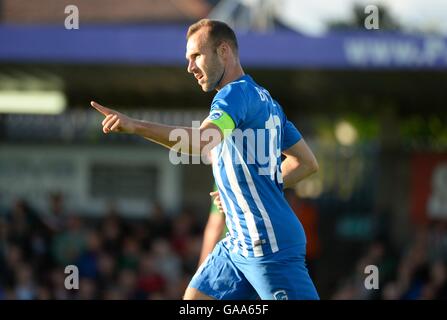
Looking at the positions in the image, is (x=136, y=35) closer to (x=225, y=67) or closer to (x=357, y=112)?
(x=357, y=112)

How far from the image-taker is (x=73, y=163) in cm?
1694

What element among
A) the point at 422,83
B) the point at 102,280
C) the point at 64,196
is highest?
the point at 422,83

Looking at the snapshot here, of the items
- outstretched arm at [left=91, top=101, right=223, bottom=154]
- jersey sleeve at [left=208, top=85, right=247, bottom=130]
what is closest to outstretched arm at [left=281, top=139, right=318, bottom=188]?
jersey sleeve at [left=208, top=85, right=247, bottom=130]

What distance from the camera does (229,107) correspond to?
550 cm

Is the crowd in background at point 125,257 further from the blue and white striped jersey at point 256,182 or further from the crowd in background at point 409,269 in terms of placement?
the blue and white striped jersey at point 256,182

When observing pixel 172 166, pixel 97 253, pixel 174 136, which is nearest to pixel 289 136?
pixel 174 136

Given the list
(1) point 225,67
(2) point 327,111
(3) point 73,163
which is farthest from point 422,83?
(1) point 225,67

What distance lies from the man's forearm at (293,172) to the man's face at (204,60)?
922mm

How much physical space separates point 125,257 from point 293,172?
28.5ft

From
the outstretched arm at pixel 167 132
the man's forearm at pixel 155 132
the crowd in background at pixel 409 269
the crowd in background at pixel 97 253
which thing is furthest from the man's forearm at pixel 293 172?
the crowd in background at pixel 97 253

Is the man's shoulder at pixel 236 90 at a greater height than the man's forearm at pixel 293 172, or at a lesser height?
greater

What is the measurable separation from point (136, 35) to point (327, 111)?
5640mm

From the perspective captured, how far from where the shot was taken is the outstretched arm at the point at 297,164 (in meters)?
6.54

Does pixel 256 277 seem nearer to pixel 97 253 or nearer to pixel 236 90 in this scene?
pixel 236 90
